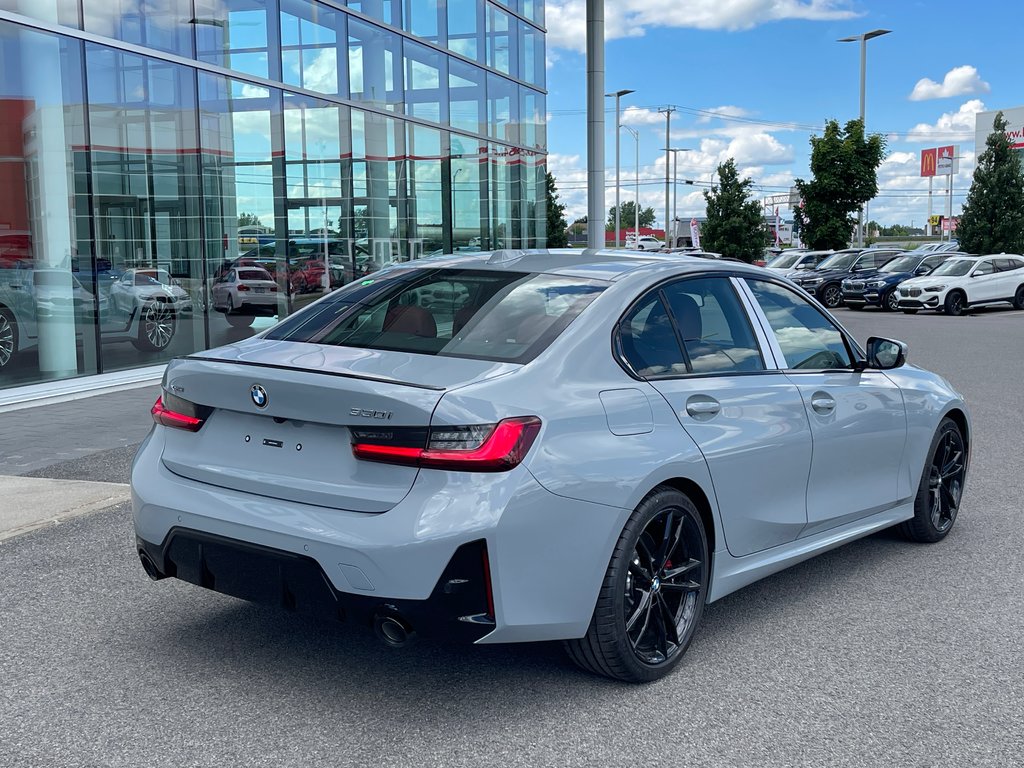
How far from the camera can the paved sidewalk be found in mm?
6715

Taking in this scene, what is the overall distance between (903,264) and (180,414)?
30.8 metres

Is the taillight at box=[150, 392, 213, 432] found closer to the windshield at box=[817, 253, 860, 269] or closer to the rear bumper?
the rear bumper

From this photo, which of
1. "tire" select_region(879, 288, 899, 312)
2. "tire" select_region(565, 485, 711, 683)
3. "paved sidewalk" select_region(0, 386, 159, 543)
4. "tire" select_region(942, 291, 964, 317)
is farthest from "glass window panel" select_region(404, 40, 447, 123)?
"tire" select_region(565, 485, 711, 683)

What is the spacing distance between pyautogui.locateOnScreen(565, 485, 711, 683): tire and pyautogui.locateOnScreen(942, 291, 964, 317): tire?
26924 millimetres

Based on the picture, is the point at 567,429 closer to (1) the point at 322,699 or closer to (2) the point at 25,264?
(1) the point at 322,699

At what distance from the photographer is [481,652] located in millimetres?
4234

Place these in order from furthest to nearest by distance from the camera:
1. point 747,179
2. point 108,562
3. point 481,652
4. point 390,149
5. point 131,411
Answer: point 747,179 < point 390,149 < point 131,411 < point 108,562 < point 481,652

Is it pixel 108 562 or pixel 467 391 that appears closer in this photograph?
pixel 467 391

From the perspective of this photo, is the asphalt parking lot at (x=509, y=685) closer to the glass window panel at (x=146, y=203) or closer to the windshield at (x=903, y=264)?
the glass window panel at (x=146, y=203)

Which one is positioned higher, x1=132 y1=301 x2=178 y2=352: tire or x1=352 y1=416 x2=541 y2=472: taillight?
x1=352 y1=416 x2=541 y2=472: taillight

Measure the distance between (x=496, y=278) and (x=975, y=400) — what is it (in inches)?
343

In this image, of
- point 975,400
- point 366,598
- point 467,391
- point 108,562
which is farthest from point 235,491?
point 975,400

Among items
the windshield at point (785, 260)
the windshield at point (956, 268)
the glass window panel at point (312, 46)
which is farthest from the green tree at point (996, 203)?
the glass window panel at point (312, 46)

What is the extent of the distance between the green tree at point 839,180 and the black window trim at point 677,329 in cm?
3778
